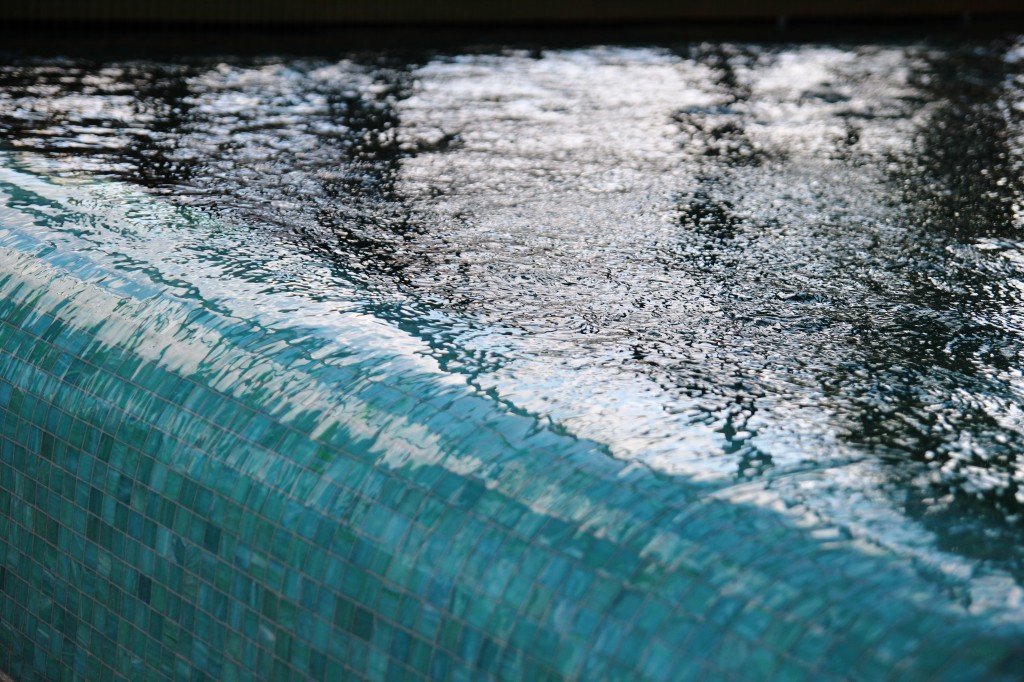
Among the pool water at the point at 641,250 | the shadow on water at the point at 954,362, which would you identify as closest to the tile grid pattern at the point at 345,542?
the pool water at the point at 641,250

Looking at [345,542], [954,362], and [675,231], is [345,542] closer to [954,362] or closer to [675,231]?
[954,362]

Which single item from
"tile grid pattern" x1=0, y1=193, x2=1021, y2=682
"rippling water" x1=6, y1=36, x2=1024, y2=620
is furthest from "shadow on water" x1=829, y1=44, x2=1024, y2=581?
"tile grid pattern" x1=0, y1=193, x2=1021, y2=682

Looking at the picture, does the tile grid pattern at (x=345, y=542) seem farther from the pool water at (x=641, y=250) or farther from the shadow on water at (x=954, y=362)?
the shadow on water at (x=954, y=362)

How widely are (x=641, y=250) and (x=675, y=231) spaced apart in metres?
0.17

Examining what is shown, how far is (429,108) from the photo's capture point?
11.6 feet

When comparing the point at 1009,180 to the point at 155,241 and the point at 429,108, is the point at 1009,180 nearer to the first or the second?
the point at 429,108

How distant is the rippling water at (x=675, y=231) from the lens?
1.43 meters

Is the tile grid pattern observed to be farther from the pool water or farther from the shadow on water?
the shadow on water

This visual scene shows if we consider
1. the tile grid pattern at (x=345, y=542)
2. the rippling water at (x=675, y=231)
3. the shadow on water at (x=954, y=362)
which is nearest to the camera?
the tile grid pattern at (x=345, y=542)

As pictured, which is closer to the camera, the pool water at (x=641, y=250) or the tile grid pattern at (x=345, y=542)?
the tile grid pattern at (x=345, y=542)

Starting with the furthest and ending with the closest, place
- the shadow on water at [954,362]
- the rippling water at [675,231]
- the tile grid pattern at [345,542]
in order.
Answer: the rippling water at [675,231] → the shadow on water at [954,362] → the tile grid pattern at [345,542]

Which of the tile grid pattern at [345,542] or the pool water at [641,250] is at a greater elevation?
the pool water at [641,250]

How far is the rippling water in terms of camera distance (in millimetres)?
1435

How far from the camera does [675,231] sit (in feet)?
7.91
